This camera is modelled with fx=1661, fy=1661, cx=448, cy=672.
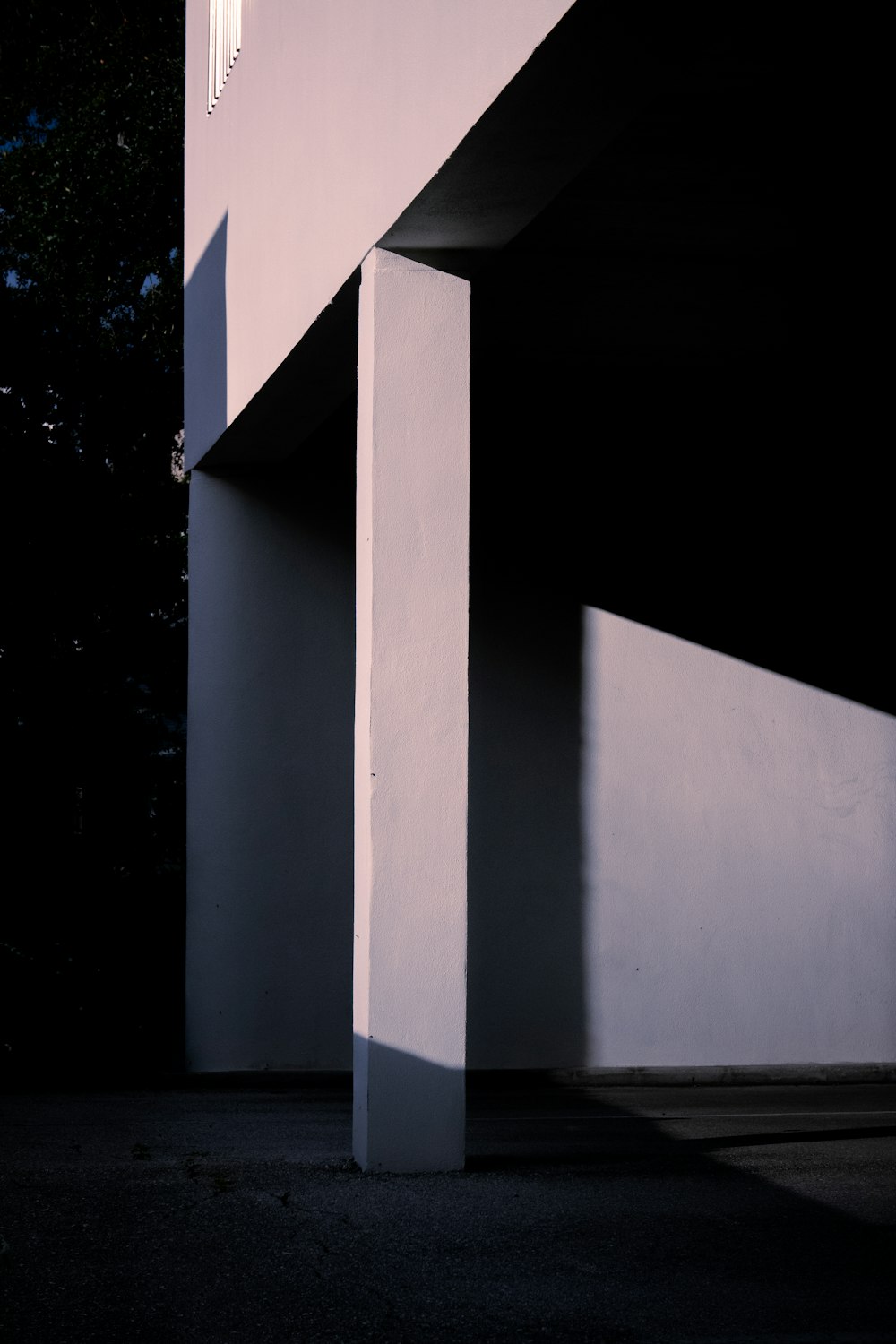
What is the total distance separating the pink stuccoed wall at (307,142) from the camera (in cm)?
584

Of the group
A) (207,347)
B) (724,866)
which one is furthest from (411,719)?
(724,866)

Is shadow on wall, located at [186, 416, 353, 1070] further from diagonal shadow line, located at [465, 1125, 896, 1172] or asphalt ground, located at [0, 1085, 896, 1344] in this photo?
diagonal shadow line, located at [465, 1125, 896, 1172]

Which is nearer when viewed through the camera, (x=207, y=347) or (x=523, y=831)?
(x=207, y=347)

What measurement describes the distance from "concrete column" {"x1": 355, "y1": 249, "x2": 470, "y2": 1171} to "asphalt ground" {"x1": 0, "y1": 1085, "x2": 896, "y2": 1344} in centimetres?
38

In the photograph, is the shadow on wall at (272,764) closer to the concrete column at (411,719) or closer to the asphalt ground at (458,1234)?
the asphalt ground at (458,1234)

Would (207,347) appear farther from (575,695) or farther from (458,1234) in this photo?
(458,1234)

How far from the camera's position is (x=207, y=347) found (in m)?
10.4

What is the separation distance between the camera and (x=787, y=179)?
665 centimetres

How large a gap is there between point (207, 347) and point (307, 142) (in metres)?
2.82

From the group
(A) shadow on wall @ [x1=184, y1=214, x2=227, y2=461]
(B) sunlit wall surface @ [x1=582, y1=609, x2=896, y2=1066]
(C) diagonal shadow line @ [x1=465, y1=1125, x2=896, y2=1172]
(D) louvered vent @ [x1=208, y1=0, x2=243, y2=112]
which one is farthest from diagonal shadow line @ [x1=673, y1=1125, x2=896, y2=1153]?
(D) louvered vent @ [x1=208, y1=0, x2=243, y2=112]

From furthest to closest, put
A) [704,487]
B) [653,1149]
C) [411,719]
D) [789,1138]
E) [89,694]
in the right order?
1. [89,694]
2. [704,487]
3. [789,1138]
4. [653,1149]
5. [411,719]

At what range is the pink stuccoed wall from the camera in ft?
19.1

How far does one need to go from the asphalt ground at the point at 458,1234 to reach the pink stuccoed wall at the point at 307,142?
3.76 metres

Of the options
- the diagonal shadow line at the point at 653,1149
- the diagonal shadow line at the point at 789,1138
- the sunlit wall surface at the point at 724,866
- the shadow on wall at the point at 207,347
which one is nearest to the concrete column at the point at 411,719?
the diagonal shadow line at the point at 653,1149
